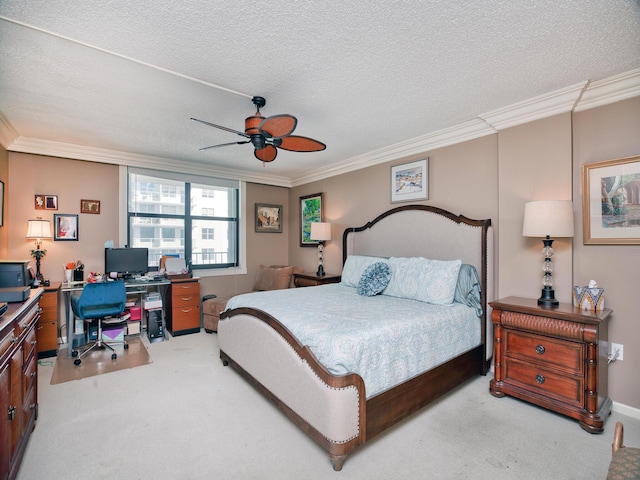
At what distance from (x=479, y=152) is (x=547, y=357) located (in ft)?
6.52

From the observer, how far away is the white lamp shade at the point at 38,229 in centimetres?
353

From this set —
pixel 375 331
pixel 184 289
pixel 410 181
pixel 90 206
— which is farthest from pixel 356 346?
pixel 90 206

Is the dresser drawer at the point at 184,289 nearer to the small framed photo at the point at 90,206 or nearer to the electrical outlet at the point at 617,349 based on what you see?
the small framed photo at the point at 90,206

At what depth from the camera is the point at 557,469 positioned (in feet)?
5.68

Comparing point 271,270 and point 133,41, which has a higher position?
point 133,41

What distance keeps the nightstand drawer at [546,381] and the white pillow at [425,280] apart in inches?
27.4

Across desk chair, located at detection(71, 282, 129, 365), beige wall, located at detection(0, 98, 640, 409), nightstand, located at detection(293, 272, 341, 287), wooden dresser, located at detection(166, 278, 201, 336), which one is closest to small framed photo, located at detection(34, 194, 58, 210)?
beige wall, located at detection(0, 98, 640, 409)

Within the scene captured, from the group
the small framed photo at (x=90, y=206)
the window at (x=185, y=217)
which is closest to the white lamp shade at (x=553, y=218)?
the window at (x=185, y=217)

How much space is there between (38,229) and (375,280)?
154 inches

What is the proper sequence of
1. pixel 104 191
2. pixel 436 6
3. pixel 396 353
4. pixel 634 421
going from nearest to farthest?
pixel 436 6, pixel 396 353, pixel 634 421, pixel 104 191

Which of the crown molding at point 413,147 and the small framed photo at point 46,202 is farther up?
the crown molding at point 413,147

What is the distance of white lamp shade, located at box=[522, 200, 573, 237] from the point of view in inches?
91.0

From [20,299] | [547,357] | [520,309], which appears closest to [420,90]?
[520,309]

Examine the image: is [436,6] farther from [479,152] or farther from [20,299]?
[20,299]
